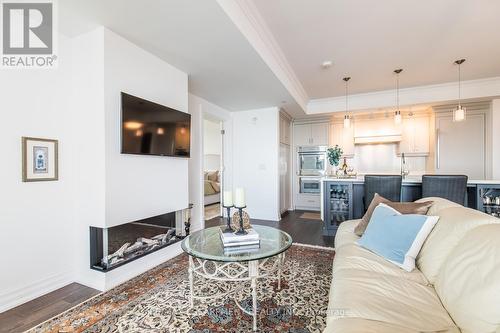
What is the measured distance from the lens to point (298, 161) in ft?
20.2

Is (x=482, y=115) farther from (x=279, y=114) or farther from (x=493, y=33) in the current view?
(x=279, y=114)

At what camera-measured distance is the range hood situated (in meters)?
5.33

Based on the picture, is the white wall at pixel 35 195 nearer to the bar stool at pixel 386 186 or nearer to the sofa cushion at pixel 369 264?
the sofa cushion at pixel 369 264

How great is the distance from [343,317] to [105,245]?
217cm

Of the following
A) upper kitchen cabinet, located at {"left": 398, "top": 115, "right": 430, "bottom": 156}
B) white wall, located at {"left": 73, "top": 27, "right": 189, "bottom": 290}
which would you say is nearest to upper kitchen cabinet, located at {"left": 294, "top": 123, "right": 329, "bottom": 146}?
upper kitchen cabinet, located at {"left": 398, "top": 115, "right": 430, "bottom": 156}

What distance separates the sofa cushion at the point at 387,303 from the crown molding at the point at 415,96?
4423 mm

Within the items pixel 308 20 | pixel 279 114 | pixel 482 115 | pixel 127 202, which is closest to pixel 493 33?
pixel 308 20

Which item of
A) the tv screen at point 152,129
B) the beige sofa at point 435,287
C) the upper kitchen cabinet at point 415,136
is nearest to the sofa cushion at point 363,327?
the beige sofa at point 435,287

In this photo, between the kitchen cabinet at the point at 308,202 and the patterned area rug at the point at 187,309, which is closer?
the patterned area rug at the point at 187,309

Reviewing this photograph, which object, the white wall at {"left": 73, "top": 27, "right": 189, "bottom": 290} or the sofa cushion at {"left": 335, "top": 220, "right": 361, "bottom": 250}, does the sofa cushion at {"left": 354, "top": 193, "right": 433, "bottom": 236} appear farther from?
the white wall at {"left": 73, "top": 27, "right": 189, "bottom": 290}

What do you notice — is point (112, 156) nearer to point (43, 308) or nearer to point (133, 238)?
point (133, 238)

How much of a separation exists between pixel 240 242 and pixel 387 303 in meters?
1.07

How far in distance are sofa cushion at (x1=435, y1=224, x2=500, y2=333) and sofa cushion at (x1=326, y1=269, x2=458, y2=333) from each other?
0.08 m

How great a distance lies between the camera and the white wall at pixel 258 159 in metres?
4.88
